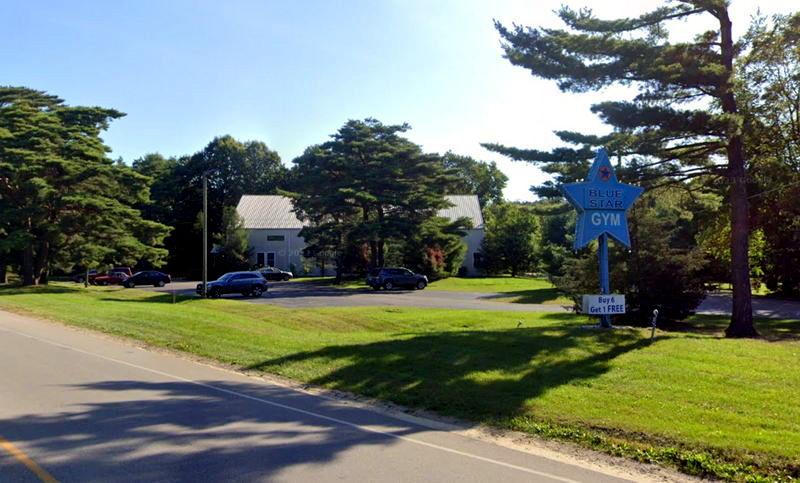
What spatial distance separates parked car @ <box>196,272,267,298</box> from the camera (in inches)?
1481

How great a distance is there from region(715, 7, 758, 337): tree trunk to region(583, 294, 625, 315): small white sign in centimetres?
545

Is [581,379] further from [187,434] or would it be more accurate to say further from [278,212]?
[278,212]

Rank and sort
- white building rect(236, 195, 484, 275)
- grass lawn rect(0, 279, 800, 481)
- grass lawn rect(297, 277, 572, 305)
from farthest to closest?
white building rect(236, 195, 484, 275) < grass lawn rect(297, 277, 572, 305) < grass lawn rect(0, 279, 800, 481)

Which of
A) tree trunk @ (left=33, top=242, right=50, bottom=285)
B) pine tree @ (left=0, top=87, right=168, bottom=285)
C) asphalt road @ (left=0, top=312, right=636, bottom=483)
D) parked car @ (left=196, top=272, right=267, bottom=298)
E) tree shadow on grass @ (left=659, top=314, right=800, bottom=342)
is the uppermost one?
pine tree @ (left=0, top=87, right=168, bottom=285)

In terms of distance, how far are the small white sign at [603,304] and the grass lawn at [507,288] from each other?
1822 cm

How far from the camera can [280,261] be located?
67812 mm

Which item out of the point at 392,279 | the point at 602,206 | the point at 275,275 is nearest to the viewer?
the point at 602,206

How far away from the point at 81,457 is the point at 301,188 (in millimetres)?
45589

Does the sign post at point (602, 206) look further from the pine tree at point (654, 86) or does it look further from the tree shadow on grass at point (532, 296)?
the tree shadow on grass at point (532, 296)

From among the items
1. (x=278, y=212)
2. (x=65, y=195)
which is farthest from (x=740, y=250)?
(x=278, y=212)

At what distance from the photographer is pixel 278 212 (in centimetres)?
7075

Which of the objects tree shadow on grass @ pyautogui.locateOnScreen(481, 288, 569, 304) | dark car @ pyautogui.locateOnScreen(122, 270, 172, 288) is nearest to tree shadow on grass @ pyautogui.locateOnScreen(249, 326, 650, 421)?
tree shadow on grass @ pyautogui.locateOnScreen(481, 288, 569, 304)

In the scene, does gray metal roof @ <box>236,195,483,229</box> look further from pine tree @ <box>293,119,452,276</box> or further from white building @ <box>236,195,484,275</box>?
pine tree @ <box>293,119,452,276</box>

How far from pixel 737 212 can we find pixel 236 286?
27.6 metres
